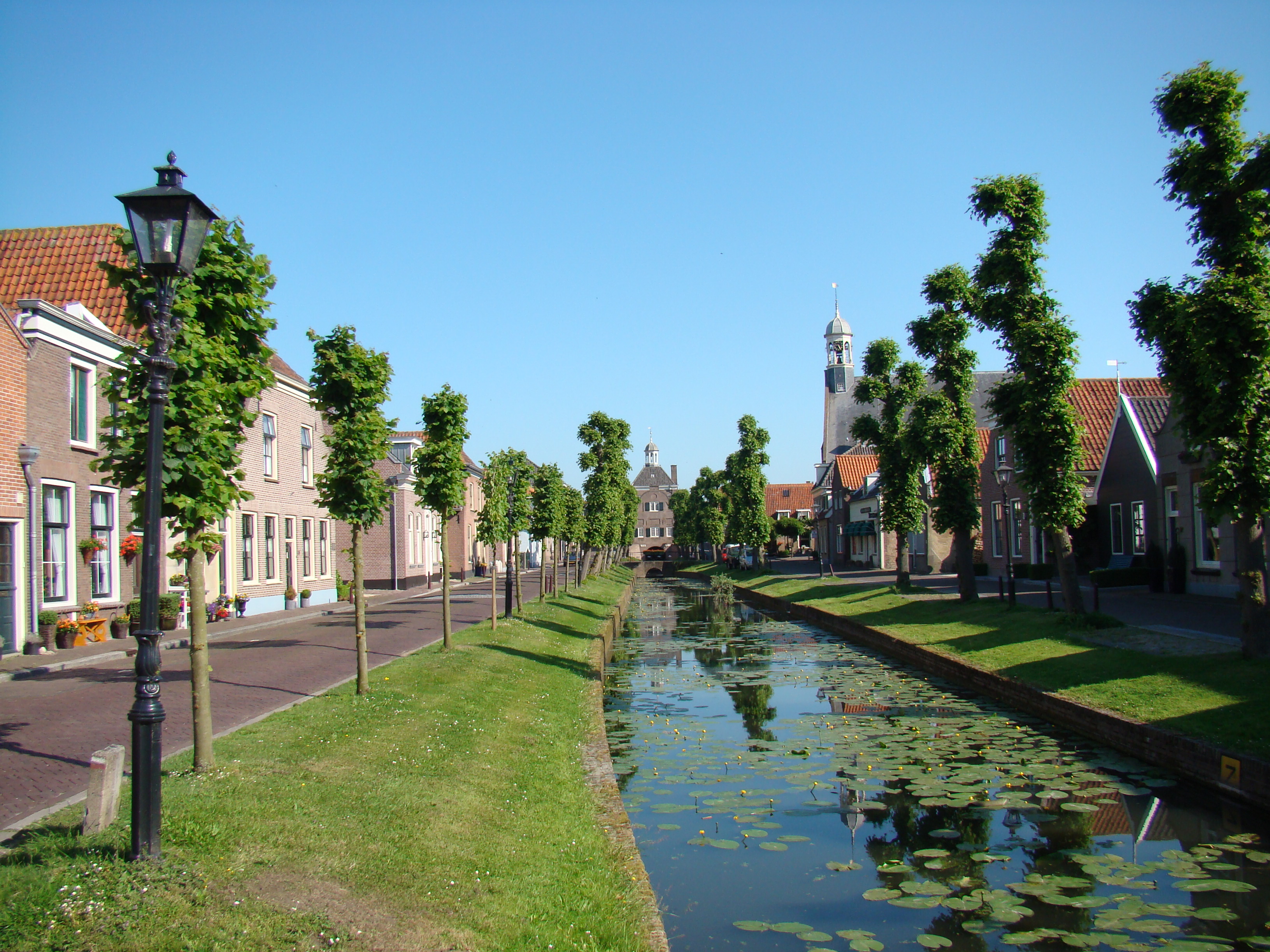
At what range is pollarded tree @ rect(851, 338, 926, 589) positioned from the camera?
30.2m

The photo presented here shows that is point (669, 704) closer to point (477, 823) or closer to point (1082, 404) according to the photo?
point (477, 823)

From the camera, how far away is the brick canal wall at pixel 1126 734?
9219 mm

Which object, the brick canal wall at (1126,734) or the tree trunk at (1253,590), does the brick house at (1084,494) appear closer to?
the brick canal wall at (1126,734)

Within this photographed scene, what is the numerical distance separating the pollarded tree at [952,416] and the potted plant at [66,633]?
825 inches

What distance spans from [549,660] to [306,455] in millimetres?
18862

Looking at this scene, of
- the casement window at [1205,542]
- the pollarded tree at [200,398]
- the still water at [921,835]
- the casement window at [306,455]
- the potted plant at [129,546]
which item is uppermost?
the casement window at [306,455]

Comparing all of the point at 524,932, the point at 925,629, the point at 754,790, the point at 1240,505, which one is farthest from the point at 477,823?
the point at 925,629

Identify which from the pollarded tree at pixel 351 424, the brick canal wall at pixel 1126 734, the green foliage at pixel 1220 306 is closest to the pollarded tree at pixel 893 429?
→ the brick canal wall at pixel 1126 734

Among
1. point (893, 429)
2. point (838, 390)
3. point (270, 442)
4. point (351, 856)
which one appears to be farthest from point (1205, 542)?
point (838, 390)

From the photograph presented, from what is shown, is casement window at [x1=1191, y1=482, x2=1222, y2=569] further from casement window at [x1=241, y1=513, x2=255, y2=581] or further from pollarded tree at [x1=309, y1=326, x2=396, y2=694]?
casement window at [x1=241, y1=513, x2=255, y2=581]

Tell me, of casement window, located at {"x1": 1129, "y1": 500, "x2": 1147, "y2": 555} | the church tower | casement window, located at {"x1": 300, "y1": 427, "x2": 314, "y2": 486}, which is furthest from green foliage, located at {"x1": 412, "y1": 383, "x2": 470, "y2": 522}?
the church tower

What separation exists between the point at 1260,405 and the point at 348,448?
1265 centimetres

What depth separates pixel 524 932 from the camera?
17.9 ft

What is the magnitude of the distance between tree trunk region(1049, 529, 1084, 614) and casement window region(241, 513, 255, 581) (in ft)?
74.0
